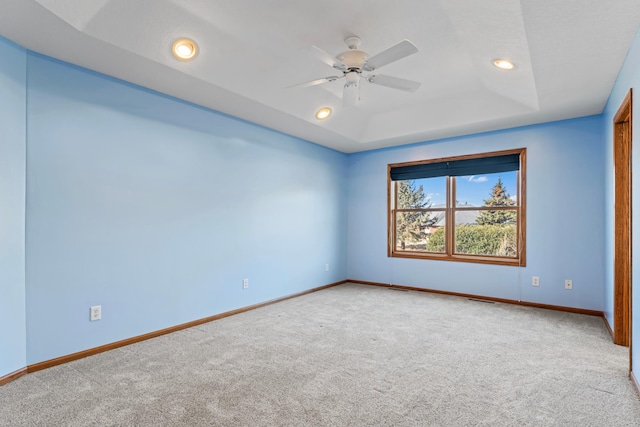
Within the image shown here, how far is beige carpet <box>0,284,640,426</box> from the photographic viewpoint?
2.02m

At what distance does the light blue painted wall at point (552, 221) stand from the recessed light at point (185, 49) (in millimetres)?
3675

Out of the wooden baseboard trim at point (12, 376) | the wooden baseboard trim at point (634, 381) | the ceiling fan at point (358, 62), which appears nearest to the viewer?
the wooden baseboard trim at point (634, 381)

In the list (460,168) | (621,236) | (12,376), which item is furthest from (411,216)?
(12,376)

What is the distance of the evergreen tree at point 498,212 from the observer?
4.88 metres

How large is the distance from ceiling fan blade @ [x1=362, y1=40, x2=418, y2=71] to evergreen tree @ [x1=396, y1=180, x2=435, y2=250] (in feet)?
10.5

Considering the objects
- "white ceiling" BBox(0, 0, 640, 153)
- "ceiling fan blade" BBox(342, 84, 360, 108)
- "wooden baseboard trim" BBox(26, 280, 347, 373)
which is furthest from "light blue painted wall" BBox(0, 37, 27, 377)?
"ceiling fan blade" BBox(342, 84, 360, 108)

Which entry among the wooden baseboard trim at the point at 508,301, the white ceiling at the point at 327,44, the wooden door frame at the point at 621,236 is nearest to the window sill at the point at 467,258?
the wooden baseboard trim at the point at 508,301

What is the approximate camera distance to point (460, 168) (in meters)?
5.14

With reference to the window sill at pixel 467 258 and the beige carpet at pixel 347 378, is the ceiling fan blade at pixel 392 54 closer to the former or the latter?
the beige carpet at pixel 347 378

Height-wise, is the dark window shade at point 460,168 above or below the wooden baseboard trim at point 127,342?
above

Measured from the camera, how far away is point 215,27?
111 inches

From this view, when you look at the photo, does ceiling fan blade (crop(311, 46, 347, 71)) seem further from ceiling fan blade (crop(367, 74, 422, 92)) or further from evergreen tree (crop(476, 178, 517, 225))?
evergreen tree (crop(476, 178, 517, 225))

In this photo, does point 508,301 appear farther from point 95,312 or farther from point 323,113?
point 95,312

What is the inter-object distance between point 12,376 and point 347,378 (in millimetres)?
2316
